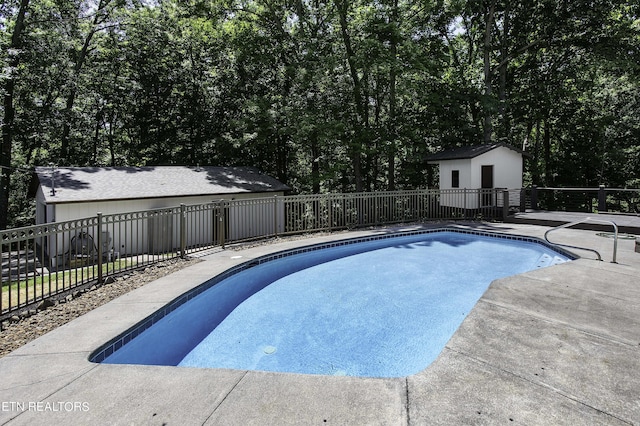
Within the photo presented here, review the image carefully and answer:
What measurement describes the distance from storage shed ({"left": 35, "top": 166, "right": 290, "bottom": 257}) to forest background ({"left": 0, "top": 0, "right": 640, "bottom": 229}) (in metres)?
2.85

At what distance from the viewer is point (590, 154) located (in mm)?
21000

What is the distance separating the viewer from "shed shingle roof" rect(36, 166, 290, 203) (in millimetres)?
11130

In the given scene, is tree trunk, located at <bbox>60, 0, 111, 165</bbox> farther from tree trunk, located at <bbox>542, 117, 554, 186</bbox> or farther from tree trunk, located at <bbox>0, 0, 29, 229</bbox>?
tree trunk, located at <bbox>542, 117, 554, 186</bbox>

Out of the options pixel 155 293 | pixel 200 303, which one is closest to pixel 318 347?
pixel 200 303

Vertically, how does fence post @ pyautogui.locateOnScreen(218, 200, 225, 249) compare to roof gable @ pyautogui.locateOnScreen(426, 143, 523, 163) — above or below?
below

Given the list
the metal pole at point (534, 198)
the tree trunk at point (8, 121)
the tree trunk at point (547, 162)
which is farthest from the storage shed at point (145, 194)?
the tree trunk at point (547, 162)

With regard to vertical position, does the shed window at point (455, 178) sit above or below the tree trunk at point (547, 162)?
below

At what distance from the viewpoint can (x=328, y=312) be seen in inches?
226

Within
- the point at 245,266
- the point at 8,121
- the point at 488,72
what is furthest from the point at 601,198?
the point at 8,121

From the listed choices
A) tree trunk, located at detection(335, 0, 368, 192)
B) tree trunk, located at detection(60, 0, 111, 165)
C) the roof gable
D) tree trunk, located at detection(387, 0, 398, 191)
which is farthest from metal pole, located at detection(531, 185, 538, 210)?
tree trunk, located at detection(60, 0, 111, 165)

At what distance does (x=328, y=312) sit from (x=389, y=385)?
2944 mm

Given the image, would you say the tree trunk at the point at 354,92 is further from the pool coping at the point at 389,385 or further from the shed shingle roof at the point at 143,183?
the pool coping at the point at 389,385

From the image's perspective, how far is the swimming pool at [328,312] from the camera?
13.9 feet

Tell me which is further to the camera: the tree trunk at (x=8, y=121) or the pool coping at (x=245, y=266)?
the tree trunk at (x=8, y=121)
